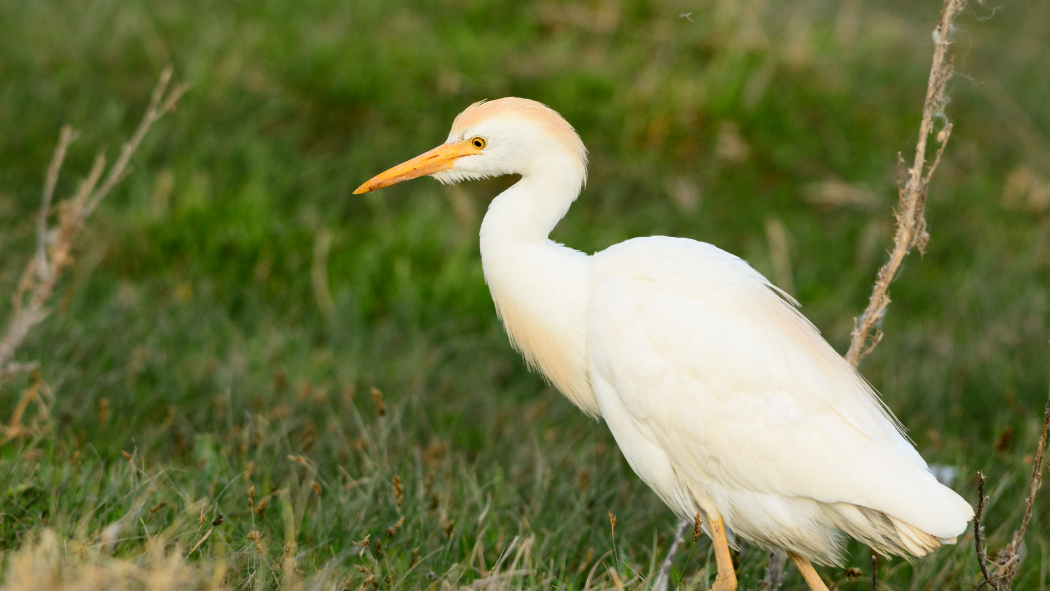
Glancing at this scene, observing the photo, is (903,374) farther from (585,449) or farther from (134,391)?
(134,391)

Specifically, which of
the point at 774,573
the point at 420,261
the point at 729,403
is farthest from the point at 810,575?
the point at 420,261

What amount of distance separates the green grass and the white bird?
1.05 feet

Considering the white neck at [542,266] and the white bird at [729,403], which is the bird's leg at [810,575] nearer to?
the white bird at [729,403]

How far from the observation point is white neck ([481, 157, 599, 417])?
2.80 meters

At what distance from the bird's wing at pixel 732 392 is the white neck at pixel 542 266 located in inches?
5.6

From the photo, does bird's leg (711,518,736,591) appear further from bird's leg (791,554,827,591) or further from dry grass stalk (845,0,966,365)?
dry grass stalk (845,0,966,365)

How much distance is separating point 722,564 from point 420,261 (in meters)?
2.67

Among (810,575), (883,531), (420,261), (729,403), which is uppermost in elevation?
(729,403)

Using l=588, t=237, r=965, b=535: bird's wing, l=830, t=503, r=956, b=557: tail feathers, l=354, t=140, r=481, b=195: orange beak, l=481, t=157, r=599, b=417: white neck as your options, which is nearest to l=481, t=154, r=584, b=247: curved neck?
l=481, t=157, r=599, b=417: white neck

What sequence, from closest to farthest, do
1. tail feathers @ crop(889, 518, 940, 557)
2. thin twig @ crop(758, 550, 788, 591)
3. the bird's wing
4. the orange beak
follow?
tail feathers @ crop(889, 518, 940, 557), the bird's wing, thin twig @ crop(758, 550, 788, 591), the orange beak

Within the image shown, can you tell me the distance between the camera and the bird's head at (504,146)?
2.85 m

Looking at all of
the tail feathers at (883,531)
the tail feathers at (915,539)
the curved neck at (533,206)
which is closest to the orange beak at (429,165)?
the curved neck at (533,206)

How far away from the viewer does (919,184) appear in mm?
2664

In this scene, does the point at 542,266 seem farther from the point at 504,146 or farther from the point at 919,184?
the point at 919,184
